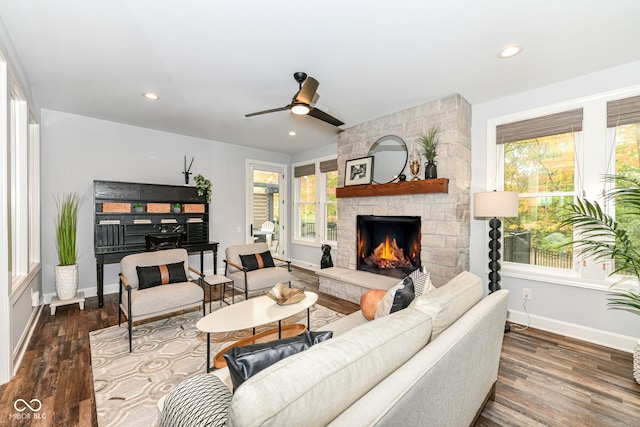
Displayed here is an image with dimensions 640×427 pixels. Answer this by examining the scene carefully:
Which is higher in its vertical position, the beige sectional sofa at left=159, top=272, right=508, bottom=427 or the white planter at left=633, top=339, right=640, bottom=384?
the beige sectional sofa at left=159, top=272, right=508, bottom=427

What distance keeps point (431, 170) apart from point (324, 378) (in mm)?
3086

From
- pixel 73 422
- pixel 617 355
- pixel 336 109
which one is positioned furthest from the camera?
pixel 336 109

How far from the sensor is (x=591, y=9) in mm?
1918

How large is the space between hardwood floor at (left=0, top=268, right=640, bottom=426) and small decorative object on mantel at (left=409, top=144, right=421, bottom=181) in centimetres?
206

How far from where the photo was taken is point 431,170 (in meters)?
3.43

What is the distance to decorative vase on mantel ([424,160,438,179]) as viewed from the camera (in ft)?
11.2

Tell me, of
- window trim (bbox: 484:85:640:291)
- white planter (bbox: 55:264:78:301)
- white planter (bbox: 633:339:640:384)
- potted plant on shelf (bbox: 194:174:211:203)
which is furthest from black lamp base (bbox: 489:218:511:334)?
white planter (bbox: 55:264:78:301)

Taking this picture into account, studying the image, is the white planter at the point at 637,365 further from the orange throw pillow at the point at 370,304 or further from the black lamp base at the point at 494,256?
the orange throw pillow at the point at 370,304

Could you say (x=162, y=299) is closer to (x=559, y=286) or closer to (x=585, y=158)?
(x=559, y=286)

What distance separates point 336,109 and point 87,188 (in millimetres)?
3845

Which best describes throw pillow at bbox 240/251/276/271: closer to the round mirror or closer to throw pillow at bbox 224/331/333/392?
the round mirror

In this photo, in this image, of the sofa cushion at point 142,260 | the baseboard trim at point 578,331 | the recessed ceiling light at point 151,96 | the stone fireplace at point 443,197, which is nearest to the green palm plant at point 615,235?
the baseboard trim at point 578,331

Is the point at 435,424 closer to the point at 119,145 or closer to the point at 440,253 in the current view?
the point at 440,253

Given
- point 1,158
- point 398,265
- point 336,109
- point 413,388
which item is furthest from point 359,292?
point 1,158
